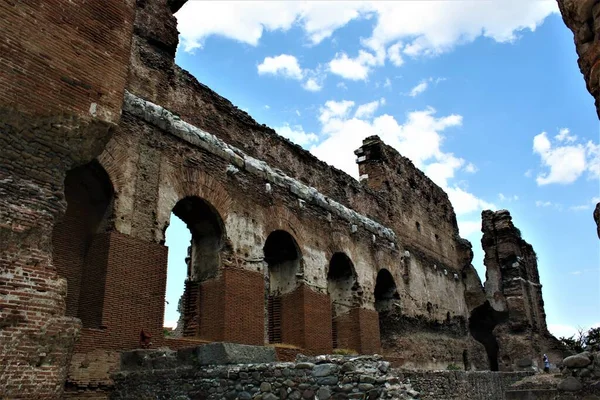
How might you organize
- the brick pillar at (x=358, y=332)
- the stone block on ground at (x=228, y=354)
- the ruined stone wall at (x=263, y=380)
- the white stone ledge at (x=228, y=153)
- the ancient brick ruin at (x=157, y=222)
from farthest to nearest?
the brick pillar at (x=358, y=332)
the white stone ledge at (x=228, y=153)
the stone block on ground at (x=228, y=354)
the ancient brick ruin at (x=157, y=222)
the ruined stone wall at (x=263, y=380)

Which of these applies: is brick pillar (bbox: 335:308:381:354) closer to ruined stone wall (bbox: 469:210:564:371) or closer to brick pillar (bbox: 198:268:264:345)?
brick pillar (bbox: 198:268:264:345)

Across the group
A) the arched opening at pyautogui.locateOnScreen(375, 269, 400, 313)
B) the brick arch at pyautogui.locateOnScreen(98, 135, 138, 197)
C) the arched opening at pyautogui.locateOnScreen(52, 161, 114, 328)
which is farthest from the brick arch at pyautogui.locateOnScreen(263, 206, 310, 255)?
the arched opening at pyautogui.locateOnScreen(375, 269, 400, 313)

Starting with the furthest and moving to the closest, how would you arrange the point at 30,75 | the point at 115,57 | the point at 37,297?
the point at 115,57 → the point at 30,75 → the point at 37,297

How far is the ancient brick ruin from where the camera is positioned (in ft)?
19.1

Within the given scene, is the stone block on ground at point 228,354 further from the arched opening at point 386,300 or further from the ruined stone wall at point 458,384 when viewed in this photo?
the arched opening at point 386,300

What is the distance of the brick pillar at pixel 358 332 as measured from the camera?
13.0m

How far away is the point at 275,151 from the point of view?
1260 centimetres

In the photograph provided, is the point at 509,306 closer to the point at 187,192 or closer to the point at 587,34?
the point at 187,192

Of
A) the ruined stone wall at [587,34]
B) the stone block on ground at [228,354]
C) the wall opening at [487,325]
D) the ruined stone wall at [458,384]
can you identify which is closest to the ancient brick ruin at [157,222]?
the stone block on ground at [228,354]

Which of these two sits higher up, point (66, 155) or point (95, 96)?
point (95, 96)

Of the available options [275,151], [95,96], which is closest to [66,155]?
[95,96]

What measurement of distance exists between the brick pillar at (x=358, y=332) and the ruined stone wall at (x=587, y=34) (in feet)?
33.4

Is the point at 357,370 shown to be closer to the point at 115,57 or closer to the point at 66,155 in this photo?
the point at 66,155

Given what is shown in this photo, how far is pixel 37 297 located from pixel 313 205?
8015 mm
